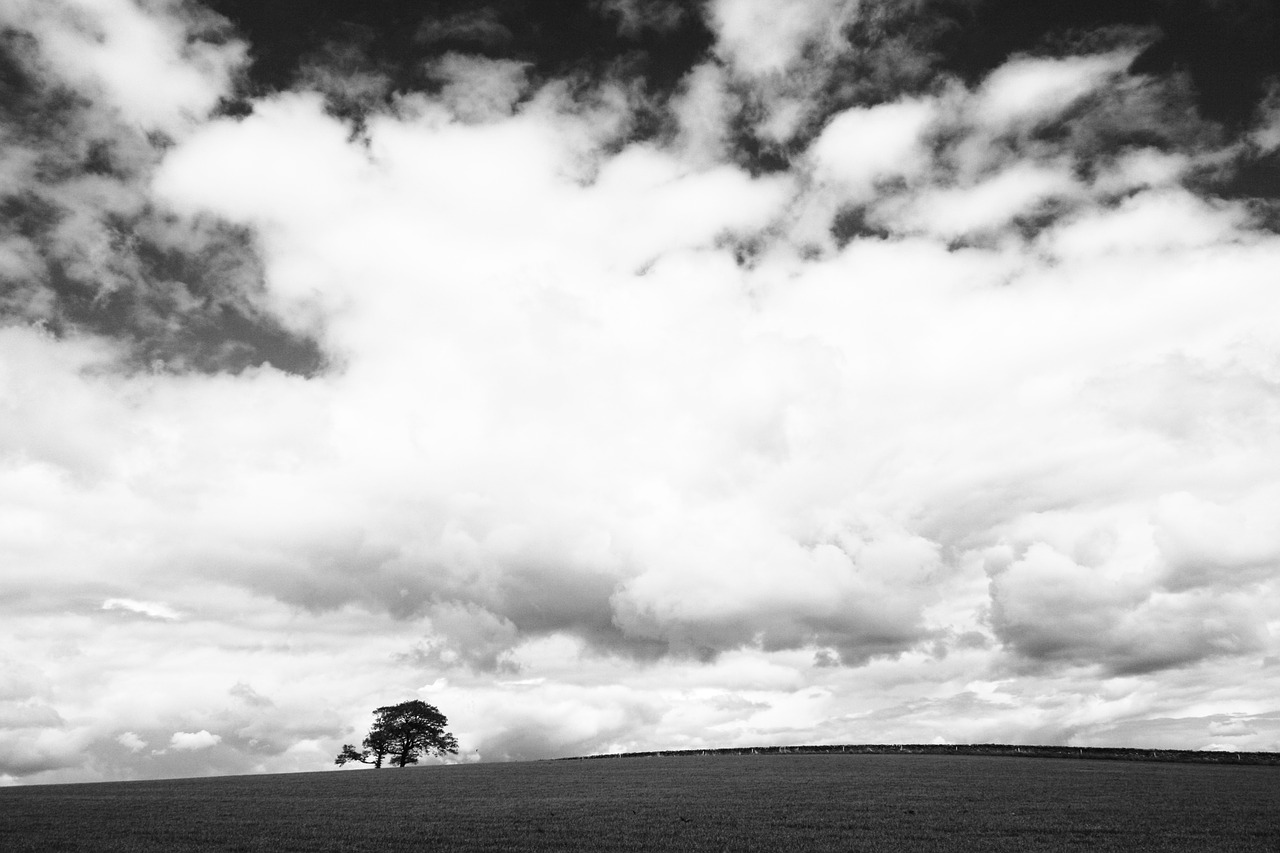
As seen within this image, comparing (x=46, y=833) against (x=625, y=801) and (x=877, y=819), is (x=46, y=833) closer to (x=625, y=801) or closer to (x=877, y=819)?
(x=625, y=801)

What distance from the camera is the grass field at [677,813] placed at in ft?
113

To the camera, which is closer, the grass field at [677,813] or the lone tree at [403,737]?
the grass field at [677,813]

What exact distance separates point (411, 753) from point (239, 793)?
63168mm

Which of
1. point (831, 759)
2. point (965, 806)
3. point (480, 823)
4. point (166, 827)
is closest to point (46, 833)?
Result: point (166, 827)

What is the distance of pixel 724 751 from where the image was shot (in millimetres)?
127812

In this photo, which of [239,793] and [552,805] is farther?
[239,793]

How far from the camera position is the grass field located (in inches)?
1353

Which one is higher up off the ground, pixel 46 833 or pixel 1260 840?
pixel 46 833

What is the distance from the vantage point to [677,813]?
43938 millimetres

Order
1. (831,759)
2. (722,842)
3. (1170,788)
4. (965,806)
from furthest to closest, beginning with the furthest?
(831,759) → (1170,788) → (965,806) → (722,842)

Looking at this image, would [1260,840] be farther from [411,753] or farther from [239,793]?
[411,753]

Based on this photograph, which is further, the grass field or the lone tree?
the lone tree

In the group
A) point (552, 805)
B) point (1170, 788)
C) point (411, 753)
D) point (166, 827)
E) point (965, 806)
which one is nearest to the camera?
point (166, 827)

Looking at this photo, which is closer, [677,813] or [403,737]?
[677,813]
